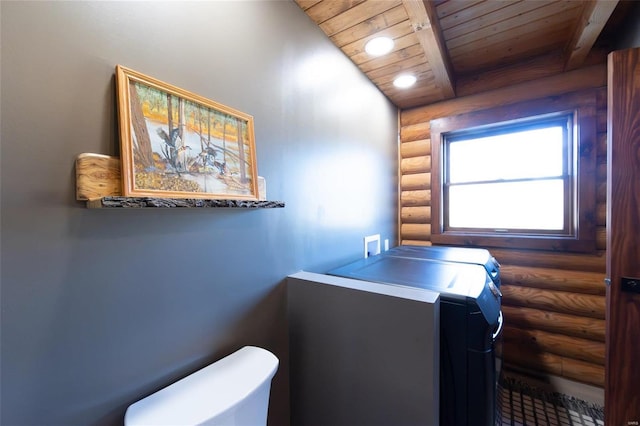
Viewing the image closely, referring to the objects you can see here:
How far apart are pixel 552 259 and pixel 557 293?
0.88 ft

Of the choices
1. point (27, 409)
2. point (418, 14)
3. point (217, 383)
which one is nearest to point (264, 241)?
point (217, 383)

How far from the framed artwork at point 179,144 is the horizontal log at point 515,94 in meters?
2.13

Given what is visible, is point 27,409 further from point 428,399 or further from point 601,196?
point 601,196

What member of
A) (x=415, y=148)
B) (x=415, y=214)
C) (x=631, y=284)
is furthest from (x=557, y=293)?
(x=415, y=148)

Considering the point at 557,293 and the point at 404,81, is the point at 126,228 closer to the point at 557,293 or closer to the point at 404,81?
the point at 404,81

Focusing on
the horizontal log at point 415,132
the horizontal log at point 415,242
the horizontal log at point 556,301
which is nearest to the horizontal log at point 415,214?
the horizontal log at point 415,242

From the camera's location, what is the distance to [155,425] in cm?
68

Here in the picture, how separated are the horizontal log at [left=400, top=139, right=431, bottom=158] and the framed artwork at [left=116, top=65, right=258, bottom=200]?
81.0 inches

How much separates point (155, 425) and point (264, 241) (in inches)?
27.6

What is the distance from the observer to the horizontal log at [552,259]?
190cm

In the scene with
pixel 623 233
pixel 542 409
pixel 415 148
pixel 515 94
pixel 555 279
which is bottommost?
pixel 542 409

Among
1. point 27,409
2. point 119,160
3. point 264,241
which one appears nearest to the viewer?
point 27,409

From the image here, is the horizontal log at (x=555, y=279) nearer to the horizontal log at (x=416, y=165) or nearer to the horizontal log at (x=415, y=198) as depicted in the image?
the horizontal log at (x=415, y=198)

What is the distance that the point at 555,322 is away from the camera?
2027mm
